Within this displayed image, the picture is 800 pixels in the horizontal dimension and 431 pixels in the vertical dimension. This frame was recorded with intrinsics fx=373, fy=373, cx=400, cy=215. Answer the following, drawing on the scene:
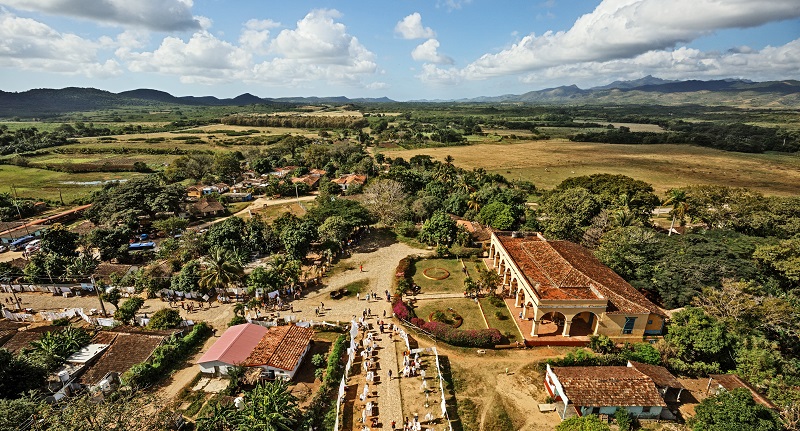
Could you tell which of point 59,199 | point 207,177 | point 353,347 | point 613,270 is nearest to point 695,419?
point 613,270

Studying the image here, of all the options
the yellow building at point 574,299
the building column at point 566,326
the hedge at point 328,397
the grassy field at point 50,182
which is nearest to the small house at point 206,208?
the grassy field at point 50,182

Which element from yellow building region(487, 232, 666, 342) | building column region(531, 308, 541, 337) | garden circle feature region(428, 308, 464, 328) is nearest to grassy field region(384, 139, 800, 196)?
yellow building region(487, 232, 666, 342)

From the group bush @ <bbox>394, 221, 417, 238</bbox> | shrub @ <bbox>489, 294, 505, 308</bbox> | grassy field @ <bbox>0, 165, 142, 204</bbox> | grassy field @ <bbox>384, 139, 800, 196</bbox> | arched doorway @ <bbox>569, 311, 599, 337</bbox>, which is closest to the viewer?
arched doorway @ <bbox>569, 311, 599, 337</bbox>

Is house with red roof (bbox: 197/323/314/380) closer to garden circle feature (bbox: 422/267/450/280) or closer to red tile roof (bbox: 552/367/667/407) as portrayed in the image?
garden circle feature (bbox: 422/267/450/280)

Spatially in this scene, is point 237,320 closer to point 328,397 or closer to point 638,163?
point 328,397

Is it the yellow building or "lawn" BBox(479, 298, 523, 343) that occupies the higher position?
the yellow building

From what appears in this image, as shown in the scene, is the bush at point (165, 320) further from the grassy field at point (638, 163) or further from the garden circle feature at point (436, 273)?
the grassy field at point (638, 163)

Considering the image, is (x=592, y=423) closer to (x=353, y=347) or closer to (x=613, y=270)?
(x=353, y=347)
